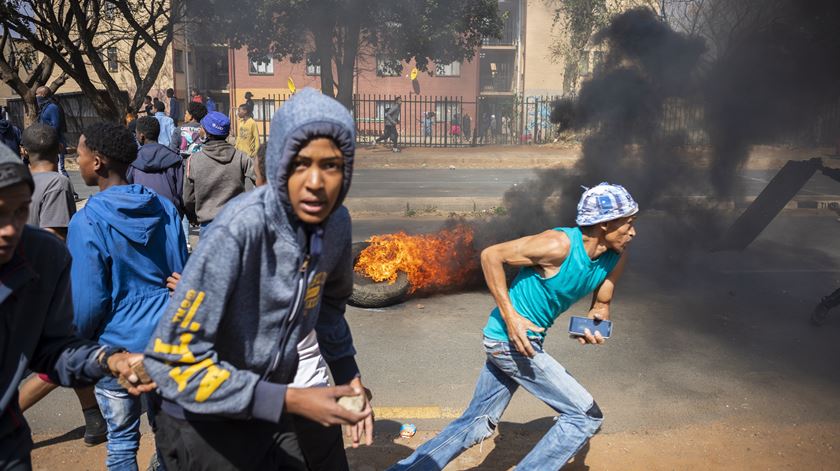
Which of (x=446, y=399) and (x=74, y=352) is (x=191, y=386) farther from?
(x=446, y=399)

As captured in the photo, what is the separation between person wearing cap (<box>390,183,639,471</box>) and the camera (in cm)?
296

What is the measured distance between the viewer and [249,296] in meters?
1.77

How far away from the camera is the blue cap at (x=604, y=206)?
298 centimetres

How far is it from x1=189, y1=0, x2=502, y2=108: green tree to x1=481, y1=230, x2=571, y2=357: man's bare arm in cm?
1438

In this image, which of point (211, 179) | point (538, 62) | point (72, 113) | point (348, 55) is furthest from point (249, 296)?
point (538, 62)

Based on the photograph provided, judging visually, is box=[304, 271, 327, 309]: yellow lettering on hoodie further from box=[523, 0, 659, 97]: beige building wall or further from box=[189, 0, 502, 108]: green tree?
box=[523, 0, 659, 97]: beige building wall

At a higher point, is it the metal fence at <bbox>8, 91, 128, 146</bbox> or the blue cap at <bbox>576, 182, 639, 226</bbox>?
the metal fence at <bbox>8, 91, 128, 146</bbox>

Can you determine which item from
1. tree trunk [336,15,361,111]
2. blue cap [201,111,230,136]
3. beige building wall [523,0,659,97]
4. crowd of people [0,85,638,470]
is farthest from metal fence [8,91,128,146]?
crowd of people [0,85,638,470]

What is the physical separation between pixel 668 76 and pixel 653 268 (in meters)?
3.00

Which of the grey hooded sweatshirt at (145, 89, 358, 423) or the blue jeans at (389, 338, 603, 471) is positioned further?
the blue jeans at (389, 338, 603, 471)

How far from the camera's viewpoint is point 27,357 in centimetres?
186

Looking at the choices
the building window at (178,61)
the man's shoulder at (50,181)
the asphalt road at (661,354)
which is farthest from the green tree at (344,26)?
the building window at (178,61)

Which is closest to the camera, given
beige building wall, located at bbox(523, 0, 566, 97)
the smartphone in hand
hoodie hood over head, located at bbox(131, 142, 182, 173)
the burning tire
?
the smartphone in hand

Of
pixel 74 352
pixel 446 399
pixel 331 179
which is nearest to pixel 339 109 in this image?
pixel 331 179
